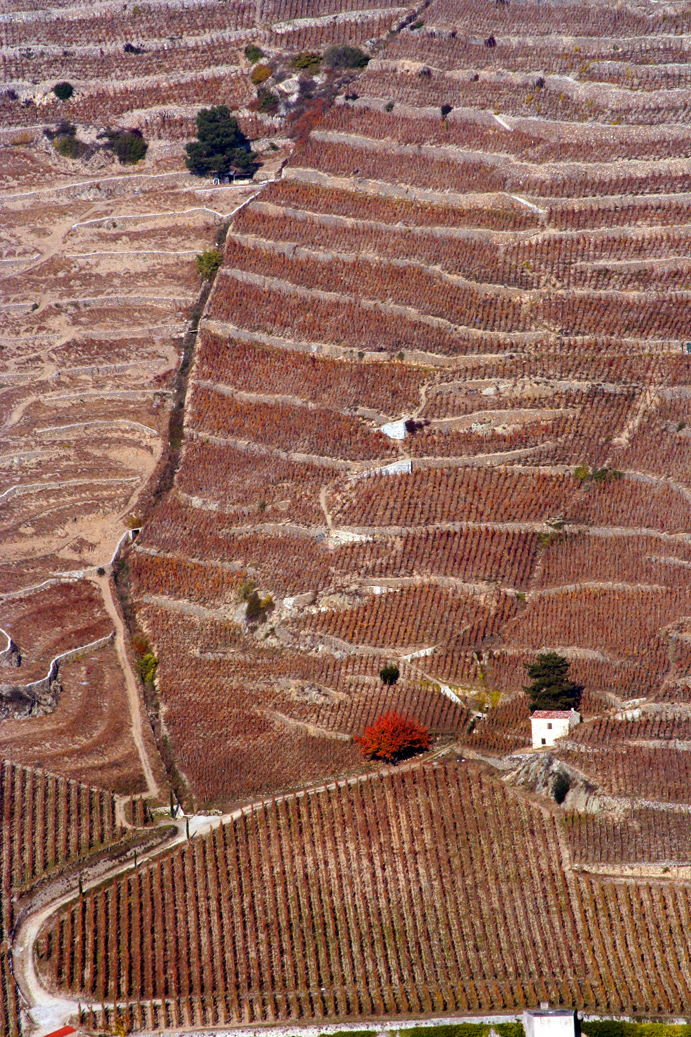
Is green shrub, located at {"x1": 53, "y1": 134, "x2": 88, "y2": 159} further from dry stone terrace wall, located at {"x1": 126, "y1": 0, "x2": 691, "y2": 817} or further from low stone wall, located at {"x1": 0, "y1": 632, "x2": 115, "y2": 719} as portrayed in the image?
low stone wall, located at {"x1": 0, "y1": 632, "x2": 115, "y2": 719}

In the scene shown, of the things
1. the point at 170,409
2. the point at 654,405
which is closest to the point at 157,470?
the point at 170,409

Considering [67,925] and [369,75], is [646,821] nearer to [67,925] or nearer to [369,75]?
[67,925]

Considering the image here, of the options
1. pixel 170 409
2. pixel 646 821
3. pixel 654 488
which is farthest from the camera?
pixel 170 409

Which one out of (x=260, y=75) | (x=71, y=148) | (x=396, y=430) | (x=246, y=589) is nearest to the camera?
(x=246, y=589)

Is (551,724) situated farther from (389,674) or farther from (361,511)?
(361,511)

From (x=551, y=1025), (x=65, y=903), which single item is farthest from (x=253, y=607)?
(x=551, y=1025)

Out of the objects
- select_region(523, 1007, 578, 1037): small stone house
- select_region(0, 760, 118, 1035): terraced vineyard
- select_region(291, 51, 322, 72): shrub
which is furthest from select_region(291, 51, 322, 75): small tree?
select_region(523, 1007, 578, 1037): small stone house
